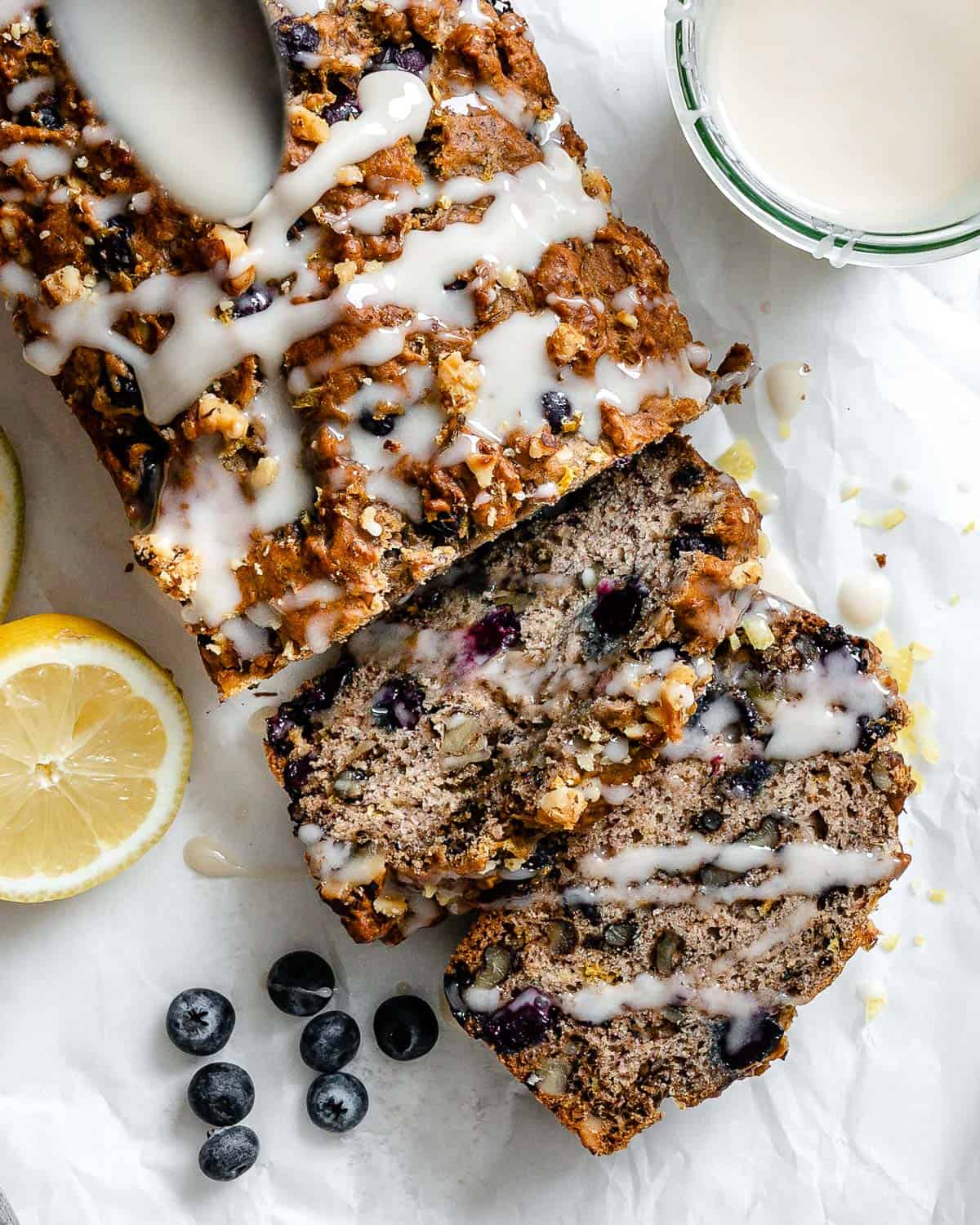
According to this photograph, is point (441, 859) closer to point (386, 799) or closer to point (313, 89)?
point (386, 799)

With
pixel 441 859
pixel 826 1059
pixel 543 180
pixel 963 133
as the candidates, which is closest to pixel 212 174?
pixel 543 180

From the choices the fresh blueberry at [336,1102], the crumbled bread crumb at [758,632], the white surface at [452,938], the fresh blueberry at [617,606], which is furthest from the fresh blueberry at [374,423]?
the fresh blueberry at [336,1102]

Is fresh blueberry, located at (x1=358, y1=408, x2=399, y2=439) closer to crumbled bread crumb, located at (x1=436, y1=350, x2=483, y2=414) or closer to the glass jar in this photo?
crumbled bread crumb, located at (x1=436, y1=350, x2=483, y2=414)

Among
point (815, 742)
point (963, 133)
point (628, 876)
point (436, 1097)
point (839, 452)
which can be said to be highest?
point (963, 133)

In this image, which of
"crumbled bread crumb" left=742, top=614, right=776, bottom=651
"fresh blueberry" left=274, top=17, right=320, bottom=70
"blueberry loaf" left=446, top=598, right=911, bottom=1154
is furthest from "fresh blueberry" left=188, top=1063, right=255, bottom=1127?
"fresh blueberry" left=274, top=17, right=320, bottom=70

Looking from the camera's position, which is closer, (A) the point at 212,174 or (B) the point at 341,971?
(A) the point at 212,174

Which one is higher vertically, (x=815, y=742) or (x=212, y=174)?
(x=212, y=174)

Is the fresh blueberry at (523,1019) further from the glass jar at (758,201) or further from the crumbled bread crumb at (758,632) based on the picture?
the glass jar at (758,201)
